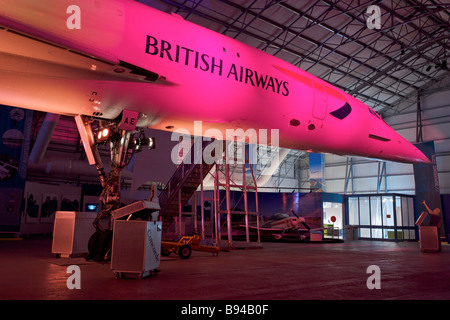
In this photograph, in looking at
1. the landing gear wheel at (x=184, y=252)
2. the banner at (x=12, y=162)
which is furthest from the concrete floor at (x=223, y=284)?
Answer: the banner at (x=12, y=162)

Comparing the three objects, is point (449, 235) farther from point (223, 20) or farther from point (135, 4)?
point (135, 4)

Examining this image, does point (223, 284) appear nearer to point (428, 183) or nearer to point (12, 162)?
point (12, 162)

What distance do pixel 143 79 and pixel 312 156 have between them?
2949cm

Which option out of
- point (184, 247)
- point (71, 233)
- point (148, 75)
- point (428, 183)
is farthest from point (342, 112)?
point (428, 183)

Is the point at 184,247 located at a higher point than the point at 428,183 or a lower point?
lower

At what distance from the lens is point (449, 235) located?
888 inches

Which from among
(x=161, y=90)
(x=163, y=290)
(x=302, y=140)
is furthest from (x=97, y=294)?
(x=302, y=140)

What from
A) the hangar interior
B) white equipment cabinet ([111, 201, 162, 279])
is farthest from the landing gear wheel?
the hangar interior

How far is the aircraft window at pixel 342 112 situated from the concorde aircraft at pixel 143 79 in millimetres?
42

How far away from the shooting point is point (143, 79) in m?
5.56

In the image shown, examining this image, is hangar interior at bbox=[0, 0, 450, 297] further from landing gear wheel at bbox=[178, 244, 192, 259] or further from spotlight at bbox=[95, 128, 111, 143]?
spotlight at bbox=[95, 128, 111, 143]

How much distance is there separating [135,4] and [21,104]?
8.30 feet

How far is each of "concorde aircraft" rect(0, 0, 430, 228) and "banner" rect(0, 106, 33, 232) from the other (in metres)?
11.6

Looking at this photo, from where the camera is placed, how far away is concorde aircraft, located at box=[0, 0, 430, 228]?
15.5 feet
